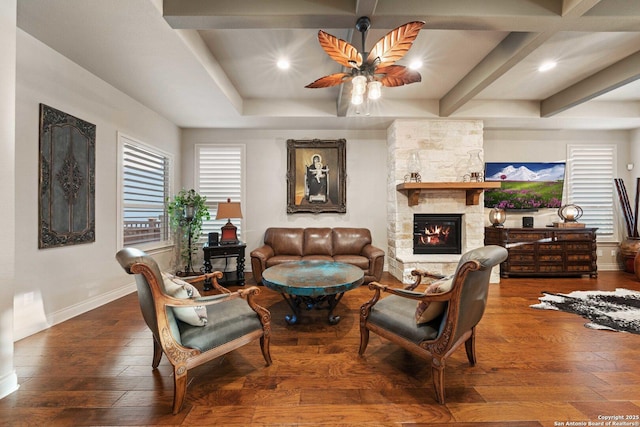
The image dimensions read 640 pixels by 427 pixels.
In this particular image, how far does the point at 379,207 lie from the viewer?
17.2ft

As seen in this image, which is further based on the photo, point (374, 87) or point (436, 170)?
point (436, 170)

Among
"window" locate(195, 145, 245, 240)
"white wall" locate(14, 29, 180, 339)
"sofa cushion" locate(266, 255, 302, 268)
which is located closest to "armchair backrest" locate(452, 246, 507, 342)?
"sofa cushion" locate(266, 255, 302, 268)

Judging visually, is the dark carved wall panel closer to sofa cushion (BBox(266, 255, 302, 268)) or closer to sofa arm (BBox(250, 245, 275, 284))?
sofa arm (BBox(250, 245, 275, 284))

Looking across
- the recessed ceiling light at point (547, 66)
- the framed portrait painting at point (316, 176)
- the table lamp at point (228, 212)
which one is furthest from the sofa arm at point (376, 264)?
the recessed ceiling light at point (547, 66)

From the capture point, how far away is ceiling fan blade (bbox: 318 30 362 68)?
2.02 m

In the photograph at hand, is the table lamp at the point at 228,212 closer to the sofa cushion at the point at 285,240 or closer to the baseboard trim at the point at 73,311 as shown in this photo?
the sofa cushion at the point at 285,240

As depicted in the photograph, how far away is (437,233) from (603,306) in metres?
2.19

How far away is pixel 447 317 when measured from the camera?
5.57 ft

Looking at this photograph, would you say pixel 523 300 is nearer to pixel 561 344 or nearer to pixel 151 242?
pixel 561 344

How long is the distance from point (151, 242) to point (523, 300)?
5.55m

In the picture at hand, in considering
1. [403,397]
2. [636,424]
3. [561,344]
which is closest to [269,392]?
[403,397]

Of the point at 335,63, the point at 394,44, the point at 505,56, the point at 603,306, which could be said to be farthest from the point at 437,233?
the point at 394,44

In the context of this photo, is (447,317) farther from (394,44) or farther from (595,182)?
(595,182)

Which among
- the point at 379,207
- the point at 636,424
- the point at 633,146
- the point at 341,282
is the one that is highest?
the point at 633,146
